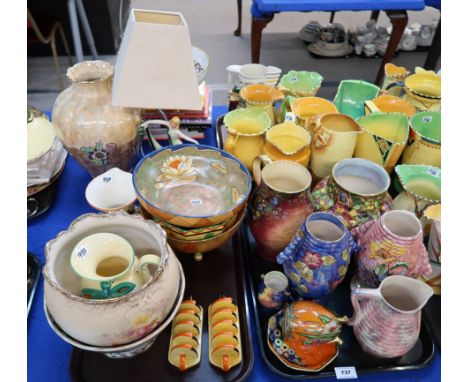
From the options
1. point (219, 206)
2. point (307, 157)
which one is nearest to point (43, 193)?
point (219, 206)

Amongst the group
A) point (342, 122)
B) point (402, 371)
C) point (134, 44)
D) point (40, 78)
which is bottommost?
point (40, 78)

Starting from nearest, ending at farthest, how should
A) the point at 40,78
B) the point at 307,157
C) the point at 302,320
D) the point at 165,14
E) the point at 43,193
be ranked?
the point at 302,320 < the point at 165,14 < the point at 307,157 < the point at 43,193 < the point at 40,78

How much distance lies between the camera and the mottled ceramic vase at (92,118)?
0.82 metres

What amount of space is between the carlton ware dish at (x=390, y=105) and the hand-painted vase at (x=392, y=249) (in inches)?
14.6

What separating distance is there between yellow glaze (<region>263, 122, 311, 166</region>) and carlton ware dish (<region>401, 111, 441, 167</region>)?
9.6 inches

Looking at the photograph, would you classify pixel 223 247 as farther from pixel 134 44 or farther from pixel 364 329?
pixel 134 44

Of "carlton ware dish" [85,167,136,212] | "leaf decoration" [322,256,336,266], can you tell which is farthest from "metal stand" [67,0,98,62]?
"leaf decoration" [322,256,336,266]

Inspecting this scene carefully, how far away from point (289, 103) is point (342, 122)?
170mm

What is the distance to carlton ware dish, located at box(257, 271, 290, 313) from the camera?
68 cm

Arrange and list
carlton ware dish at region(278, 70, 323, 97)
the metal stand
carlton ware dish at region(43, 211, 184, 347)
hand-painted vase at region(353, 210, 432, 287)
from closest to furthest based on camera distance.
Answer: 1. carlton ware dish at region(43, 211, 184, 347)
2. hand-painted vase at region(353, 210, 432, 287)
3. carlton ware dish at region(278, 70, 323, 97)
4. the metal stand

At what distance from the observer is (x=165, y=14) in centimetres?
70

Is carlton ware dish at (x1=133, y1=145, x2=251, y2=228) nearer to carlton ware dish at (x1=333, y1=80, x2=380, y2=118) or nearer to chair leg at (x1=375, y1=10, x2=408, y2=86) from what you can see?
carlton ware dish at (x1=333, y1=80, x2=380, y2=118)

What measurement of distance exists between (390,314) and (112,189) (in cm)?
61

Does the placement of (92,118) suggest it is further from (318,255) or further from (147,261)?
(318,255)
